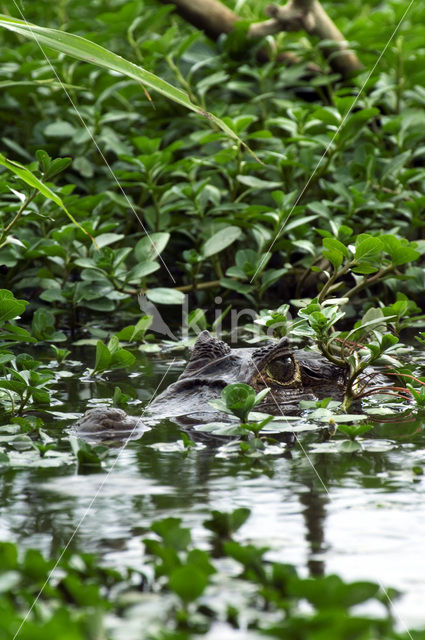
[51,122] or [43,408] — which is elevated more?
[51,122]

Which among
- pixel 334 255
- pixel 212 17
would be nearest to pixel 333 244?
pixel 334 255

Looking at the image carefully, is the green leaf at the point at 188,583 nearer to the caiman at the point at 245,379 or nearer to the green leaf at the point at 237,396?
the green leaf at the point at 237,396

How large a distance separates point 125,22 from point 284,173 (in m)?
2.10

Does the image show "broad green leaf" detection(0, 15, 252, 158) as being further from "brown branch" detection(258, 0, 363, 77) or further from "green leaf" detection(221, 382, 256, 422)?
"brown branch" detection(258, 0, 363, 77)

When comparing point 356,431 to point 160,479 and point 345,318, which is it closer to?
point 160,479

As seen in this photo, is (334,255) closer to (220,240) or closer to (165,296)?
(165,296)

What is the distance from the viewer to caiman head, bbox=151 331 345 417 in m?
4.31

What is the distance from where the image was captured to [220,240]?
6105mm

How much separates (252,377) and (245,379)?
33 millimetres

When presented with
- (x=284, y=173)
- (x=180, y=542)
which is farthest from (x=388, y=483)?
(x=284, y=173)

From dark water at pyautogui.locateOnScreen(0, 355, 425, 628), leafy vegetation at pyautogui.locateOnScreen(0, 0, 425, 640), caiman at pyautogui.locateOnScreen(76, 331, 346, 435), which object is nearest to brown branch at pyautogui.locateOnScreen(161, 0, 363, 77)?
leafy vegetation at pyautogui.locateOnScreen(0, 0, 425, 640)

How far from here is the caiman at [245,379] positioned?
4.27m

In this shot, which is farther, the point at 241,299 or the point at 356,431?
the point at 241,299

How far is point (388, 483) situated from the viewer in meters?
3.31
